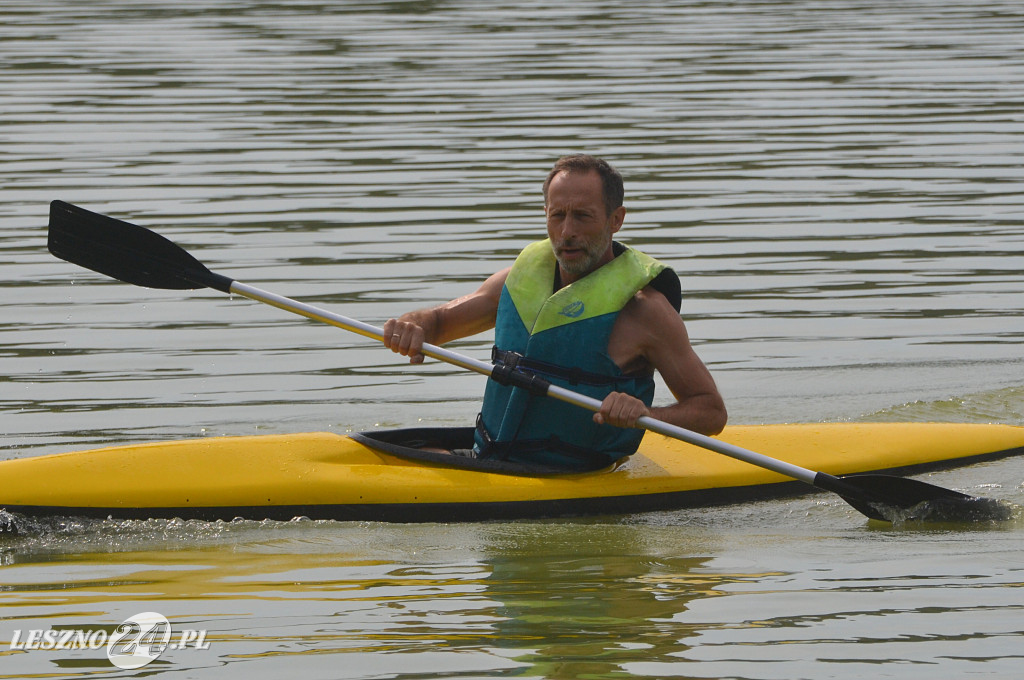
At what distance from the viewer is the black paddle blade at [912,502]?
5.38 metres

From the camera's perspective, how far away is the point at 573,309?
17.5 ft

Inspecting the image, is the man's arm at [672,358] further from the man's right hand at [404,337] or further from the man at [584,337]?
the man's right hand at [404,337]

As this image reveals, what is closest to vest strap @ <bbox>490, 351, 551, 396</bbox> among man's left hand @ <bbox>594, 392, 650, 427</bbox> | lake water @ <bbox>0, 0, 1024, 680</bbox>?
man's left hand @ <bbox>594, 392, 650, 427</bbox>

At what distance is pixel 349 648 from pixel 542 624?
505mm

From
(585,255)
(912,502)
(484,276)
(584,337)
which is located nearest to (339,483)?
(584,337)

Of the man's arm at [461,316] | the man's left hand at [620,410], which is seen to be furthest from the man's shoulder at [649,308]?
the man's arm at [461,316]

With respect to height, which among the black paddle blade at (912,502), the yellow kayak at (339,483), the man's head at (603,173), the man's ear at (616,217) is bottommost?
the yellow kayak at (339,483)

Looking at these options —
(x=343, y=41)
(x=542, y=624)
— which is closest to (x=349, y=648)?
(x=542, y=624)

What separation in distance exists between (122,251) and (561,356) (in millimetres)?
1720

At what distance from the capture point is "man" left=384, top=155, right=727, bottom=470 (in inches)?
206

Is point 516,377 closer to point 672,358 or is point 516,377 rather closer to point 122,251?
point 672,358

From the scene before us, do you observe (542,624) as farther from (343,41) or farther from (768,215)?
(343,41)

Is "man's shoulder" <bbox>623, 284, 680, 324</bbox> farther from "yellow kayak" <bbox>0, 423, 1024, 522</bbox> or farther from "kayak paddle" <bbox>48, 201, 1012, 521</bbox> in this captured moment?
"yellow kayak" <bbox>0, 423, 1024, 522</bbox>

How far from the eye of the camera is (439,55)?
19094 mm
